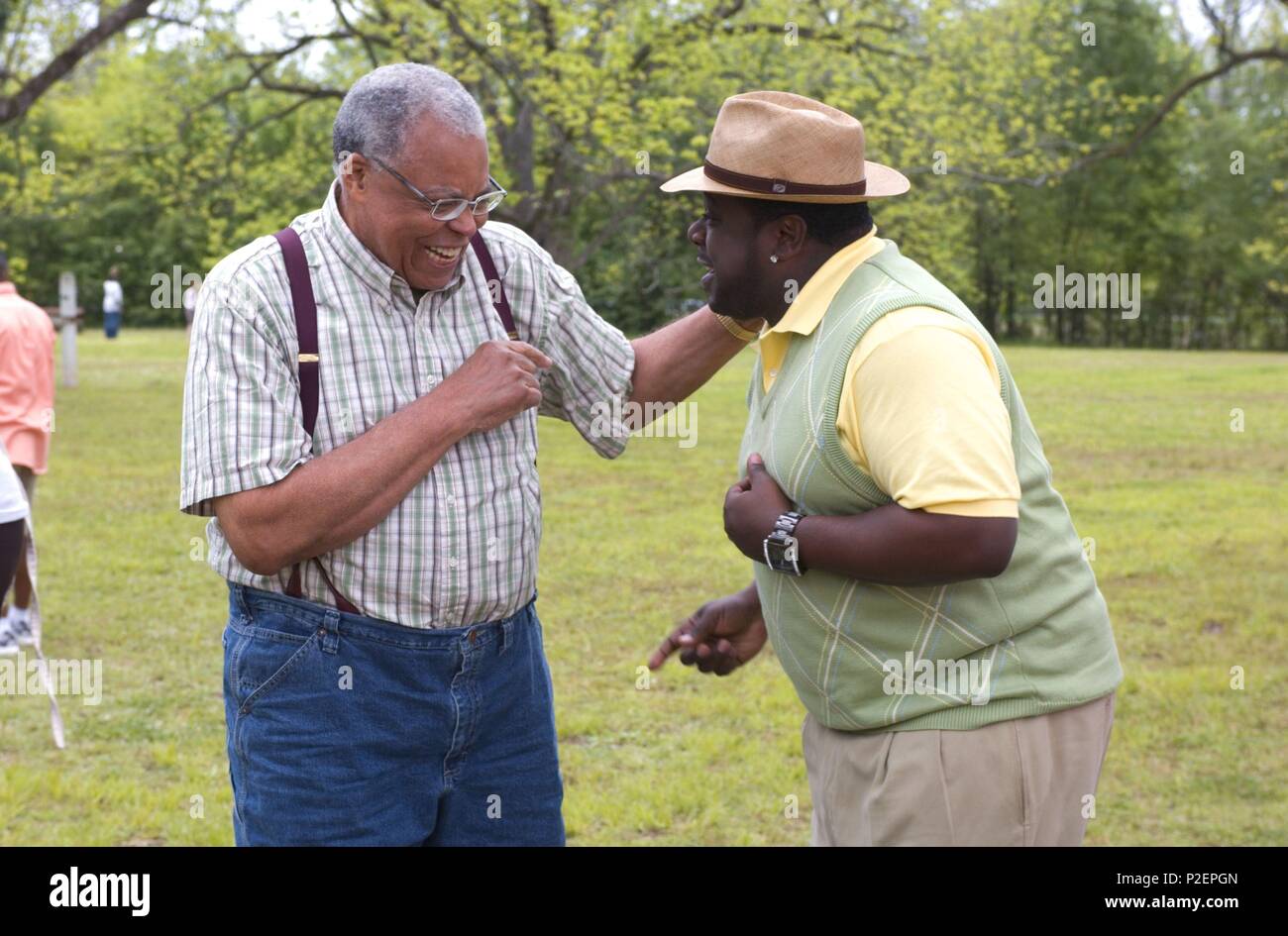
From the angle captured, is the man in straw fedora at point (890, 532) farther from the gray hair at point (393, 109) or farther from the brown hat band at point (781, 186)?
the gray hair at point (393, 109)

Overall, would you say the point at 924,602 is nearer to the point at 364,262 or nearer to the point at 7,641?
the point at 364,262

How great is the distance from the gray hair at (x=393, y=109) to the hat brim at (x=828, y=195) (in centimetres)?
44

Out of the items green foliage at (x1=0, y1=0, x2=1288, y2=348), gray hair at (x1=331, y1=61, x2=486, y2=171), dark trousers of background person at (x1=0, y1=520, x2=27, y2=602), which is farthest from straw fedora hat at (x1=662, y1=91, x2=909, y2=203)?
green foliage at (x1=0, y1=0, x2=1288, y2=348)

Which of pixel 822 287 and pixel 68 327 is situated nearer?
pixel 822 287

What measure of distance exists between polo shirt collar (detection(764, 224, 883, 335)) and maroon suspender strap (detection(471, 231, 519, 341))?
0.61 meters

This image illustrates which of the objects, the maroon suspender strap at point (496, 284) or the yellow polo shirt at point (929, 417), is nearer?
the yellow polo shirt at point (929, 417)

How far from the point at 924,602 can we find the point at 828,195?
761mm

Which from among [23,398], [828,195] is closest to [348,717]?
[828,195]

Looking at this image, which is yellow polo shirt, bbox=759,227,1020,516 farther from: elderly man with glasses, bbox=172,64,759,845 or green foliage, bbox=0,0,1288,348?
green foliage, bbox=0,0,1288,348

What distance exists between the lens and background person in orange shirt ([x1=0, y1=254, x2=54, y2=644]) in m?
7.80

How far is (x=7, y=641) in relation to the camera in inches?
301

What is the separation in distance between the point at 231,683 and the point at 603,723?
381 cm

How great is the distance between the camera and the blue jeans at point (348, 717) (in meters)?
2.71

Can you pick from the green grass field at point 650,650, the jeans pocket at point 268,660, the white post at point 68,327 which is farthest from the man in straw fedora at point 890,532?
the white post at point 68,327
